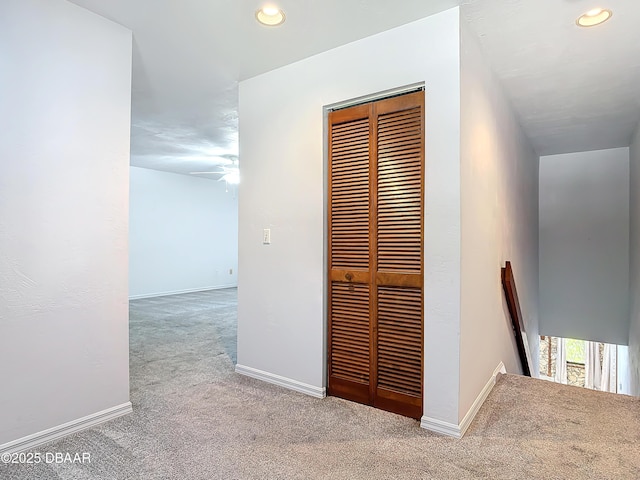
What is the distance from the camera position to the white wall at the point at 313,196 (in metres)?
2.10

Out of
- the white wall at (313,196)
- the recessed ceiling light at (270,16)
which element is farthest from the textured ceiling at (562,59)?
the recessed ceiling light at (270,16)

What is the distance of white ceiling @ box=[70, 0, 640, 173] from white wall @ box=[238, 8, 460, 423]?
0.50 feet

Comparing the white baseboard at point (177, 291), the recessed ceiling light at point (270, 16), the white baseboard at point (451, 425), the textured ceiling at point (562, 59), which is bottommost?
the white baseboard at point (177, 291)

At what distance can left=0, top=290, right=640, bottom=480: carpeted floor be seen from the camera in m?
1.75

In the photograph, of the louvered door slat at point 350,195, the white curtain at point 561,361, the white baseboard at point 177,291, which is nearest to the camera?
the louvered door slat at point 350,195

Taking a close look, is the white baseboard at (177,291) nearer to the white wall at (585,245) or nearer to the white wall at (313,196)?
→ the white wall at (313,196)

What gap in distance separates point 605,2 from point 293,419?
→ 2958 mm

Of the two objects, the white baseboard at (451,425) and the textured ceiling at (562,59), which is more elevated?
the textured ceiling at (562,59)

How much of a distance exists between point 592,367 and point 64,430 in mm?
10900

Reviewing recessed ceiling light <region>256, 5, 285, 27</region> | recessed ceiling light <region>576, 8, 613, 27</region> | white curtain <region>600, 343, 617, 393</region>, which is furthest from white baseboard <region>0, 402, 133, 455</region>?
white curtain <region>600, 343, 617, 393</region>

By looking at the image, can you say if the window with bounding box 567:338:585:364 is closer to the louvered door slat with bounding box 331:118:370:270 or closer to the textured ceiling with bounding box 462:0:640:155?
the textured ceiling with bounding box 462:0:640:155

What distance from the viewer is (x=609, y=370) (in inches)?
313

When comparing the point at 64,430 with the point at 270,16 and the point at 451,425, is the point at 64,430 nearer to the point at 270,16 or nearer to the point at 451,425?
the point at 451,425

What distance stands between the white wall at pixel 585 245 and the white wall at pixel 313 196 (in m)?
4.47
